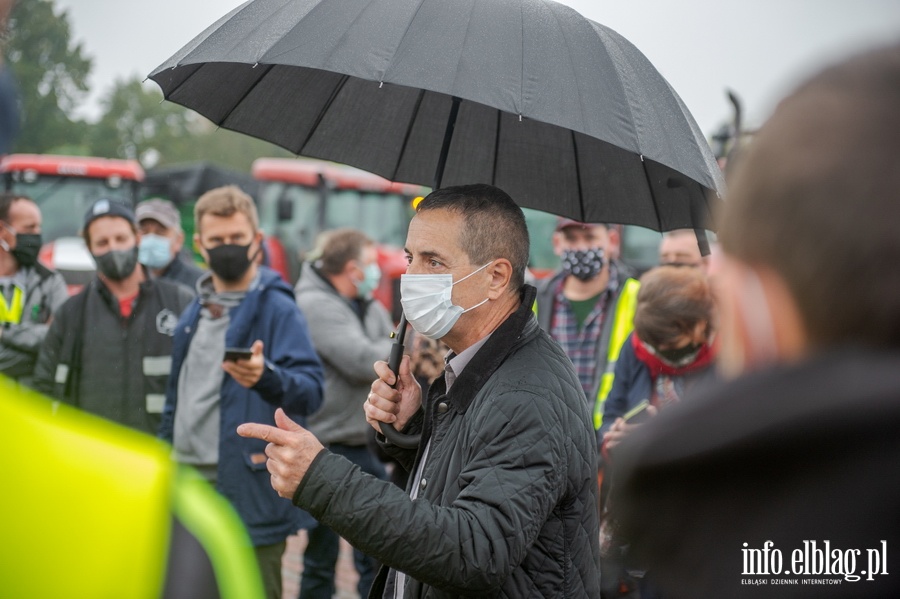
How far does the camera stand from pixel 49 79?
165ft

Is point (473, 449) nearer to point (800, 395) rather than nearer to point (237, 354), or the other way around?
point (800, 395)

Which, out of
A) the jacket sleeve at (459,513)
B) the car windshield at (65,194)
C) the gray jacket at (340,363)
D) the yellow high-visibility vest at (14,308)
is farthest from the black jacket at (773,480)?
the car windshield at (65,194)

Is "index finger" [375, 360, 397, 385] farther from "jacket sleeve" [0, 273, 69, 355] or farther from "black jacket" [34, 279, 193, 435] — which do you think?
"jacket sleeve" [0, 273, 69, 355]

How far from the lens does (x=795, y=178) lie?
985mm


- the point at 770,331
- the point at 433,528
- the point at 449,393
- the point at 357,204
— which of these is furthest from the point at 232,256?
the point at 357,204

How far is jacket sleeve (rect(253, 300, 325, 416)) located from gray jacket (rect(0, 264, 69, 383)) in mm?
1653

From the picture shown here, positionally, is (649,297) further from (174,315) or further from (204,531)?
(204,531)

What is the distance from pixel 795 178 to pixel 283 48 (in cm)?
196

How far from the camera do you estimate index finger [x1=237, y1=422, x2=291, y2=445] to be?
222cm

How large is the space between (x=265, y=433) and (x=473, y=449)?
55 centimetres

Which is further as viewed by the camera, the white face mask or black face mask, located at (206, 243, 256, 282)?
black face mask, located at (206, 243, 256, 282)

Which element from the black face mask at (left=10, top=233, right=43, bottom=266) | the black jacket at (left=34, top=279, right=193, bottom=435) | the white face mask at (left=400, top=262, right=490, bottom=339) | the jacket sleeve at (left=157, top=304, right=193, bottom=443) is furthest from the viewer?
the black face mask at (left=10, top=233, right=43, bottom=266)

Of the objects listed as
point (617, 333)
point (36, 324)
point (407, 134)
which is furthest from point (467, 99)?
point (36, 324)

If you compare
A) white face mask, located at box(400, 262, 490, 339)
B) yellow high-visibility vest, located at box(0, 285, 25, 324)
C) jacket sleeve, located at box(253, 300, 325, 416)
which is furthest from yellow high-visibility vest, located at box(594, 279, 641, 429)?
yellow high-visibility vest, located at box(0, 285, 25, 324)
